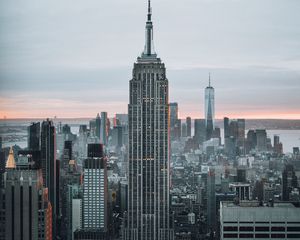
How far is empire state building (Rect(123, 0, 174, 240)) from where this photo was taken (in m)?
9.21

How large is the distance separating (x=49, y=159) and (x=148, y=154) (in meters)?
4.16

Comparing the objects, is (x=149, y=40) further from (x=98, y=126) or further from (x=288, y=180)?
(x=288, y=180)

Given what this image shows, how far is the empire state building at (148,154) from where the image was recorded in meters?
9.21

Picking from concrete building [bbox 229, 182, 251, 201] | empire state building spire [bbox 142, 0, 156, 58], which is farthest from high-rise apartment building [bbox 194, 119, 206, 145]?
empire state building spire [bbox 142, 0, 156, 58]

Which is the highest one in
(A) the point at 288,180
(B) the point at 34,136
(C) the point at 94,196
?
(B) the point at 34,136

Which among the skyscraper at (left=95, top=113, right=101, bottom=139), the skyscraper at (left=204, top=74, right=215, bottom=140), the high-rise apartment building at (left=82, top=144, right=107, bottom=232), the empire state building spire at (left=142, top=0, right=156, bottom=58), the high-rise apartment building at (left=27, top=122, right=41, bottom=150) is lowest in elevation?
the high-rise apartment building at (left=82, top=144, right=107, bottom=232)

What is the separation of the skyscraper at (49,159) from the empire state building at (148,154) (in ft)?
8.46

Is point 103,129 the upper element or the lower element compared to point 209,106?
lower

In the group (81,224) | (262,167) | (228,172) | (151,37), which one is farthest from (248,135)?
(81,224)

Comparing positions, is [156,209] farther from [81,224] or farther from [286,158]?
[286,158]

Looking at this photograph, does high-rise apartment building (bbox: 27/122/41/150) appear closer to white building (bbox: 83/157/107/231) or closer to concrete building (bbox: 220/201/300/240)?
white building (bbox: 83/157/107/231)

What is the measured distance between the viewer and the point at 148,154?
10383mm

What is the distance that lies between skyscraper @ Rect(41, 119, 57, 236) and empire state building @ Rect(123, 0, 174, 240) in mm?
2579

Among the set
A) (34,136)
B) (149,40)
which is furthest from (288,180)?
(34,136)
